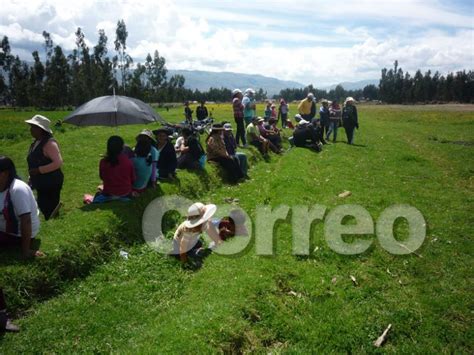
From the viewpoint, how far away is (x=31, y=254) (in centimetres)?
689

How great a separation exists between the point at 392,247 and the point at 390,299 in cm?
213

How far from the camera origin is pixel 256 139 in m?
19.3

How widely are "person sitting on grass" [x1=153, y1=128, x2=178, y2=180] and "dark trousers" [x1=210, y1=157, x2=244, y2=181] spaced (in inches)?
108

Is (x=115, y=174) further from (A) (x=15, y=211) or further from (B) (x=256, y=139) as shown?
(B) (x=256, y=139)

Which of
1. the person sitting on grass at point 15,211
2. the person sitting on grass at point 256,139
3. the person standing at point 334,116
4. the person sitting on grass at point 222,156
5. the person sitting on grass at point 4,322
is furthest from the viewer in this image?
the person standing at point 334,116

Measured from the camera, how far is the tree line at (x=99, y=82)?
89562 mm

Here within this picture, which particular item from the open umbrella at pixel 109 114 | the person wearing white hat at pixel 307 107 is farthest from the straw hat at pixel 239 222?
the person wearing white hat at pixel 307 107

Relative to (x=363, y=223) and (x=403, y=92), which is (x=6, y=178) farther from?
(x=403, y=92)

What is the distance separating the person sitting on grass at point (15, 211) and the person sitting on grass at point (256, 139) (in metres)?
13.1

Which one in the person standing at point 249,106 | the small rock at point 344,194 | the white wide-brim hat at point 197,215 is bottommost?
the small rock at point 344,194

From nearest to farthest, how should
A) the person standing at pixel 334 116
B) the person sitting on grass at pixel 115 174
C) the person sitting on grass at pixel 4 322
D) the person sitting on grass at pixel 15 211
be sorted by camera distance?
1. the person sitting on grass at pixel 4 322
2. the person sitting on grass at pixel 15 211
3. the person sitting on grass at pixel 115 174
4. the person standing at pixel 334 116

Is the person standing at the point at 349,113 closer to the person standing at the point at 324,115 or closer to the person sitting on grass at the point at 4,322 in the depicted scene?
the person standing at the point at 324,115

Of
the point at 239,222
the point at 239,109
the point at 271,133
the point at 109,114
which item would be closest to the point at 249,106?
the point at 239,109

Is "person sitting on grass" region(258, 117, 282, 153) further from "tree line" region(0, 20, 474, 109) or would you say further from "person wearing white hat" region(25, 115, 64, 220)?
"tree line" region(0, 20, 474, 109)
